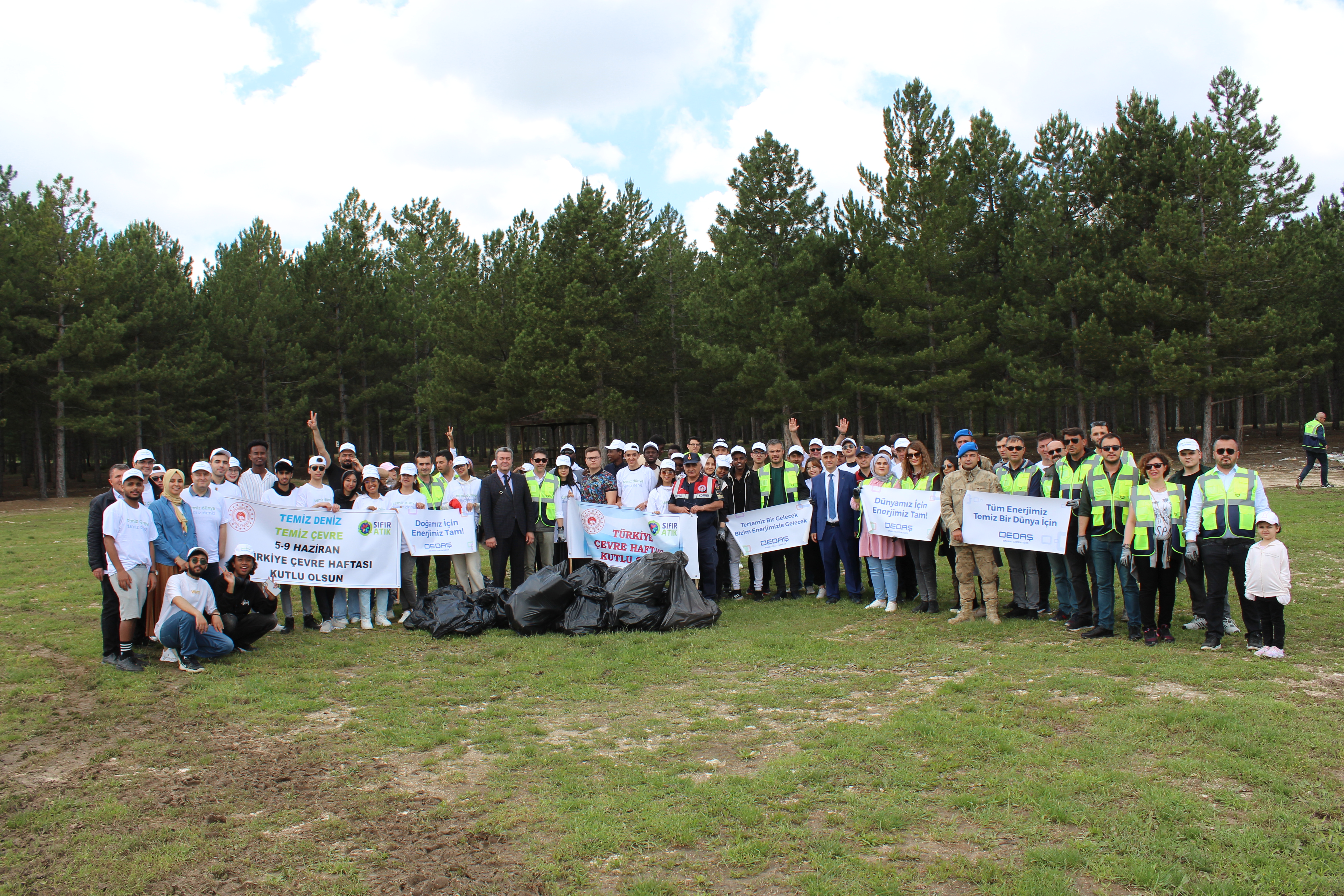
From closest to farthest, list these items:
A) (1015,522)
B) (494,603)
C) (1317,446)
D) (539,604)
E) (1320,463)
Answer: (539,604), (1015,522), (494,603), (1317,446), (1320,463)

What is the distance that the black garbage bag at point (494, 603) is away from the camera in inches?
342

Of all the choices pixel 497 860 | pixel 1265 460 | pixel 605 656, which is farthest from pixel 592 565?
pixel 1265 460

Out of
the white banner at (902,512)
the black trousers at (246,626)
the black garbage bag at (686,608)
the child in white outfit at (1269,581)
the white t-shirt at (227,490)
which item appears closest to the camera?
the child in white outfit at (1269,581)

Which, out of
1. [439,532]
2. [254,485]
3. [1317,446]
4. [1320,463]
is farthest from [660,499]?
[1320,463]

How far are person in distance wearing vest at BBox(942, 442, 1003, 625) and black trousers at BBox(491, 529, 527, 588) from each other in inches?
194

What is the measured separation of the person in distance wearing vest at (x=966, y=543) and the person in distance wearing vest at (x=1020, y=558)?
0.18 m

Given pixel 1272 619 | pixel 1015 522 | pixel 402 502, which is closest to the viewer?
pixel 1272 619

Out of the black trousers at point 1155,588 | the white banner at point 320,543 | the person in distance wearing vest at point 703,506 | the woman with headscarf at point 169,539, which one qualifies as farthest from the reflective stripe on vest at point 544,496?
the black trousers at point 1155,588

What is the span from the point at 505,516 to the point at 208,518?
309 centimetres

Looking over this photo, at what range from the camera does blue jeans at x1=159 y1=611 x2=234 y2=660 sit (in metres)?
7.29

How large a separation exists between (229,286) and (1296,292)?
47856mm

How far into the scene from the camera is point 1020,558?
8.91 metres

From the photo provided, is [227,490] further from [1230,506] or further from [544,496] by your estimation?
[1230,506]

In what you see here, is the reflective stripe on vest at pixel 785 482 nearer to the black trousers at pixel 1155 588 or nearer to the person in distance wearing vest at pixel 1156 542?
the person in distance wearing vest at pixel 1156 542
